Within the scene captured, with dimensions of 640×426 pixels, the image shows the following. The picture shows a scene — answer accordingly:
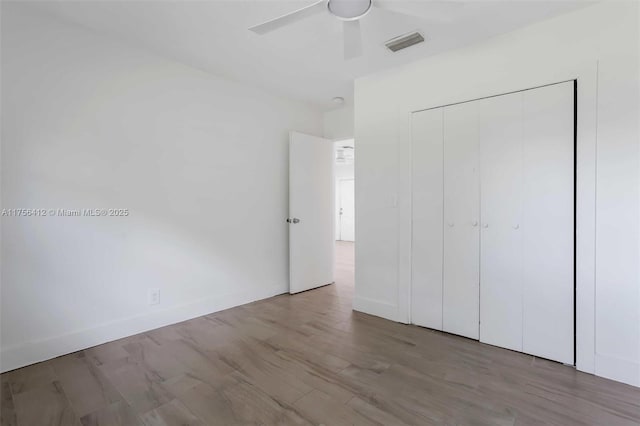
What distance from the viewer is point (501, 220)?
244 cm

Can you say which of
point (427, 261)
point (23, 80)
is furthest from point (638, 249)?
point (23, 80)

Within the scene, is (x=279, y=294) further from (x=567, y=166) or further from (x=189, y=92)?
(x=567, y=166)

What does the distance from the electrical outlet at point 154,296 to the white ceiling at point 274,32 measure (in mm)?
2163

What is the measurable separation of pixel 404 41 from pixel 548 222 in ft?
5.91

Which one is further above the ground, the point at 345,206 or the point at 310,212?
the point at 345,206

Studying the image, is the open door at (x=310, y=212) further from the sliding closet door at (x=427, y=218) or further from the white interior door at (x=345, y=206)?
the white interior door at (x=345, y=206)

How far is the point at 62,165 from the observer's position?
2.30 metres

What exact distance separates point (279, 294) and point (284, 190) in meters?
1.34

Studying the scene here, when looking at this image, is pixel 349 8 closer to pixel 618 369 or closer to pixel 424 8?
pixel 424 8

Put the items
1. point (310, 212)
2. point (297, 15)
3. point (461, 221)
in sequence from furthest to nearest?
point (310, 212) < point (461, 221) < point (297, 15)

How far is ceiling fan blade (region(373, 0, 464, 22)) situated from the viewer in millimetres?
2002

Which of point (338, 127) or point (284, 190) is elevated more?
point (338, 127)

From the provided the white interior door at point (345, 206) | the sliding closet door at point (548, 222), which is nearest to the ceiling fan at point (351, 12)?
the sliding closet door at point (548, 222)

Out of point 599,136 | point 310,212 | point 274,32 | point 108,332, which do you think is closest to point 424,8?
point 274,32
